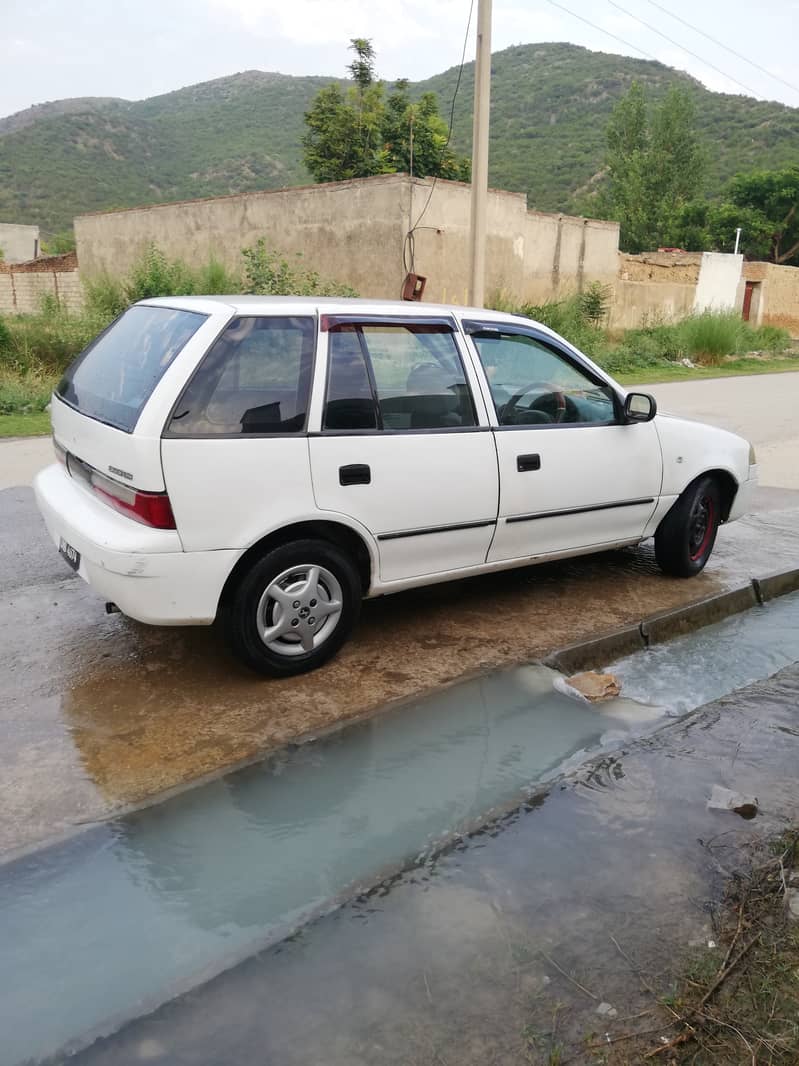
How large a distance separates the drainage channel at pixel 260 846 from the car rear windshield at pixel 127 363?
5.30 ft

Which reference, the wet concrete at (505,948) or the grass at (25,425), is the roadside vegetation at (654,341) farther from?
the wet concrete at (505,948)

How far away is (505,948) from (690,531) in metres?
3.65

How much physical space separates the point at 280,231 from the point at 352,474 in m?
17.3

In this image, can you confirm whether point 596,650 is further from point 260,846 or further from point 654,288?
point 654,288

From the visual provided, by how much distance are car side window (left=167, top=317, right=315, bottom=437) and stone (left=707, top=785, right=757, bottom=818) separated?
2.26m

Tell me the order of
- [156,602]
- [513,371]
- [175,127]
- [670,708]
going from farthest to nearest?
[175,127] → [513,371] → [670,708] → [156,602]

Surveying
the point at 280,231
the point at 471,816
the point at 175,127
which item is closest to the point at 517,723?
the point at 471,816

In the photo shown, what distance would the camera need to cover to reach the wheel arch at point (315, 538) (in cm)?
383

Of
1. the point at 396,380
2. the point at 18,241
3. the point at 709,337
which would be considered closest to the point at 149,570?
the point at 396,380

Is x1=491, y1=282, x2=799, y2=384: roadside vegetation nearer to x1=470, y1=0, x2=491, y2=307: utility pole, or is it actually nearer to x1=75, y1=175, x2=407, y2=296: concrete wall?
x1=75, y1=175, x2=407, y2=296: concrete wall

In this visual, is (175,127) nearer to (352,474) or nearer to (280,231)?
(280,231)

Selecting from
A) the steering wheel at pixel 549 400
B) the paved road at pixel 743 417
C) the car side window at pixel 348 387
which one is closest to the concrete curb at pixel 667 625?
the steering wheel at pixel 549 400

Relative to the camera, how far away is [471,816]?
10.4 feet

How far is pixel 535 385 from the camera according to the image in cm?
488
